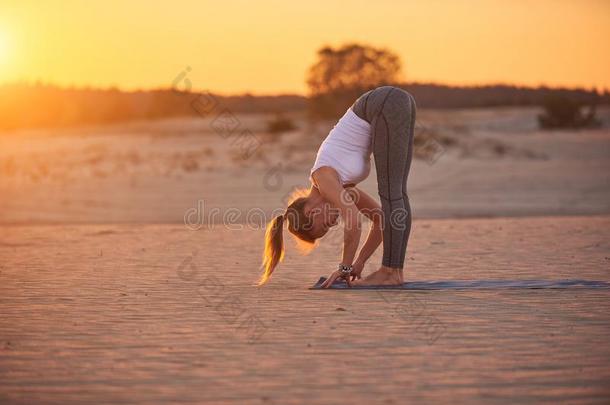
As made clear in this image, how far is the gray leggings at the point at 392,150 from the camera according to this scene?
7598mm

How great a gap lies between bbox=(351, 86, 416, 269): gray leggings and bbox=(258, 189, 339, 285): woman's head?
43 centimetres

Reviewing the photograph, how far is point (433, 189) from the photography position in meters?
24.7

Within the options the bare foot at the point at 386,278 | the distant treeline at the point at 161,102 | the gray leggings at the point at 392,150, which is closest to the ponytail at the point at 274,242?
the bare foot at the point at 386,278

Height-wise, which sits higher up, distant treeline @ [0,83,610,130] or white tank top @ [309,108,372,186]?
white tank top @ [309,108,372,186]

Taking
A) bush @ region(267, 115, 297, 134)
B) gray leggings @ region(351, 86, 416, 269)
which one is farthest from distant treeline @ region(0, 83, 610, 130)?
gray leggings @ region(351, 86, 416, 269)

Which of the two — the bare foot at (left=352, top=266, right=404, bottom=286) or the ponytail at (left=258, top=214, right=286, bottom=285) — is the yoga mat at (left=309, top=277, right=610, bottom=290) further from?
the ponytail at (left=258, top=214, right=286, bottom=285)

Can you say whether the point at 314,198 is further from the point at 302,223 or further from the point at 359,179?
the point at 359,179

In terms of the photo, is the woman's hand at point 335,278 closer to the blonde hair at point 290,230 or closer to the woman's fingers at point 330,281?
the woman's fingers at point 330,281

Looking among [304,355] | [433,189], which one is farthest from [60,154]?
[304,355]

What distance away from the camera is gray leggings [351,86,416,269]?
760 centimetres

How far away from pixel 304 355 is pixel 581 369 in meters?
1.42

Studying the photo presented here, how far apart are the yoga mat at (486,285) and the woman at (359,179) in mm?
99

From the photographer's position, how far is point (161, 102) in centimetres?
7050

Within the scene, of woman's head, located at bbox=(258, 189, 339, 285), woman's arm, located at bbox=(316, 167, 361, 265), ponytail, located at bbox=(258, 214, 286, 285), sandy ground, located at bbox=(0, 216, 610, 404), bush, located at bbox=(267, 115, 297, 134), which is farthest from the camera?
bush, located at bbox=(267, 115, 297, 134)
